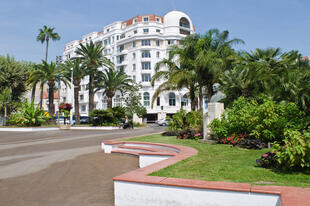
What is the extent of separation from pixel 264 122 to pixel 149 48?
5143cm

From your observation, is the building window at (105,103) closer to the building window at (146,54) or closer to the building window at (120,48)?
the building window at (120,48)

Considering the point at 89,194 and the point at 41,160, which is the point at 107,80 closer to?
the point at 41,160

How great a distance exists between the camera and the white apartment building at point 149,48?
58.7 m

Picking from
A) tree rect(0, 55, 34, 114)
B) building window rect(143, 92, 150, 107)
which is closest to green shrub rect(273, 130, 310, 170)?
tree rect(0, 55, 34, 114)

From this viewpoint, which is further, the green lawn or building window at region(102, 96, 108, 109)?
building window at region(102, 96, 108, 109)

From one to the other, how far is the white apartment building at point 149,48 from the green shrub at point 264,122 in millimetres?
45694

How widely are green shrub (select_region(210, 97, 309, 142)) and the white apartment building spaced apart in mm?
45694

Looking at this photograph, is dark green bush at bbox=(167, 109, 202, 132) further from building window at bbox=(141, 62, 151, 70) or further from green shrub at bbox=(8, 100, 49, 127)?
building window at bbox=(141, 62, 151, 70)

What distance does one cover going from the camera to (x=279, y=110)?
32.3 feet

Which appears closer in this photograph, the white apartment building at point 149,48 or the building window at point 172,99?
the white apartment building at point 149,48

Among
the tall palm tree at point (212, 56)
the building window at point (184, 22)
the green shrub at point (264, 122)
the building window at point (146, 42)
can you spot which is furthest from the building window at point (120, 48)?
the green shrub at point (264, 122)

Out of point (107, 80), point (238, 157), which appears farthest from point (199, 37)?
point (107, 80)

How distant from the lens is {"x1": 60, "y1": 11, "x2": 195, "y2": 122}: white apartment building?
58719 millimetres

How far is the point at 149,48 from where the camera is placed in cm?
5894
